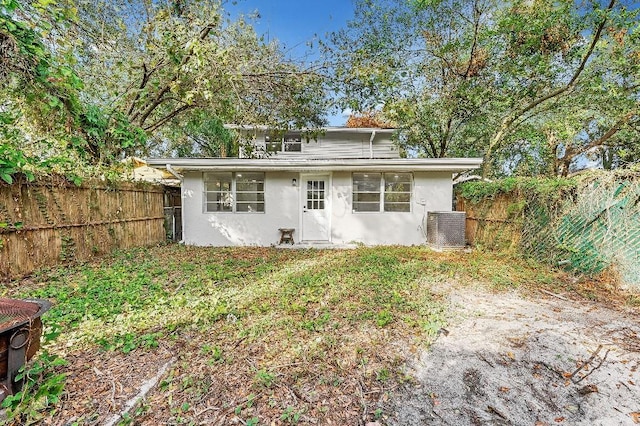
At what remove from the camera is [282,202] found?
820cm

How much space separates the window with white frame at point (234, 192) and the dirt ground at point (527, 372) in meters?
6.14

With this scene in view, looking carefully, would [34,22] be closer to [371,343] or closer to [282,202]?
[282,202]

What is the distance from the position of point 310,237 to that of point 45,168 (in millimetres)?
5768

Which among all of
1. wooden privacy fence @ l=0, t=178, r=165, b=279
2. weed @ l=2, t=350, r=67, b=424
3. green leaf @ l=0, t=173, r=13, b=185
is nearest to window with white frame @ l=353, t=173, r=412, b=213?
wooden privacy fence @ l=0, t=178, r=165, b=279

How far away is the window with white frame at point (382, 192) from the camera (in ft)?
26.5

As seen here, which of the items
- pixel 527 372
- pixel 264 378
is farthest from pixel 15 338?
pixel 527 372

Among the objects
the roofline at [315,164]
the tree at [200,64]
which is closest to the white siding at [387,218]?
the roofline at [315,164]

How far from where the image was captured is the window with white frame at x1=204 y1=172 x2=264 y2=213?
812cm

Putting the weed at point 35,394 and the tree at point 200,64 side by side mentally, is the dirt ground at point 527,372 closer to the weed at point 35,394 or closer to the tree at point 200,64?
the weed at point 35,394

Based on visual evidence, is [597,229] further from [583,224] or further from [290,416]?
[290,416]

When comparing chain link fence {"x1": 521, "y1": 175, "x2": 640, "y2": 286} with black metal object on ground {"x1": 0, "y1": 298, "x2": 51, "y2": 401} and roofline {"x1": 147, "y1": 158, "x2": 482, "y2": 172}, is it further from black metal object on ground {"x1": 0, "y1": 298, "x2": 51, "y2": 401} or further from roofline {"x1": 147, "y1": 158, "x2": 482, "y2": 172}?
black metal object on ground {"x1": 0, "y1": 298, "x2": 51, "y2": 401}

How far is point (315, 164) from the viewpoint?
7590 millimetres

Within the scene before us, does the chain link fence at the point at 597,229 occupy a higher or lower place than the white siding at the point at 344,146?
lower

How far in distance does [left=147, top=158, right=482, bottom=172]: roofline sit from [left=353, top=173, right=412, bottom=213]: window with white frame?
38cm
